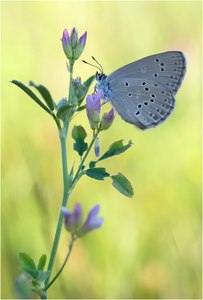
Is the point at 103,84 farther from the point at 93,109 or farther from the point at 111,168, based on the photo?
the point at 111,168

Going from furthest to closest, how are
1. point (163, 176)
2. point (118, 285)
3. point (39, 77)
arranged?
point (39, 77) → point (163, 176) → point (118, 285)

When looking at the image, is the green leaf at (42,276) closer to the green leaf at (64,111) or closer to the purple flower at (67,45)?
the green leaf at (64,111)

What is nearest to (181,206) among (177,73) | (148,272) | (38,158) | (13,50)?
(148,272)

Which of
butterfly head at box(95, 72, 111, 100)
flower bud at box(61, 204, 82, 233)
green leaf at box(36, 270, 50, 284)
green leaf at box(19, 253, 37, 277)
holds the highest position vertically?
butterfly head at box(95, 72, 111, 100)

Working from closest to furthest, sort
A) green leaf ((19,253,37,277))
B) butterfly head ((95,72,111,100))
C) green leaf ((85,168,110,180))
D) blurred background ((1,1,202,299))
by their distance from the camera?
green leaf ((19,253,37,277))
green leaf ((85,168,110,180))
butterfly head ((95,72,111,100))
blurred background ((1,1,202,299))

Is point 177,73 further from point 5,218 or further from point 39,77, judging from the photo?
point 39,77

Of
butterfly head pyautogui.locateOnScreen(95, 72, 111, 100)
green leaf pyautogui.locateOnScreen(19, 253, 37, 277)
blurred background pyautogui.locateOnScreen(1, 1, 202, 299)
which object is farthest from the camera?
blurred background pyautogui.locateOnScreen(1, 1, 202, 299)

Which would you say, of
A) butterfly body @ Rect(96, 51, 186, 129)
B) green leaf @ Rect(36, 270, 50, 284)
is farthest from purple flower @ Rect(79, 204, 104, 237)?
butterfly body @ Rect(96, 51, 186, 129)

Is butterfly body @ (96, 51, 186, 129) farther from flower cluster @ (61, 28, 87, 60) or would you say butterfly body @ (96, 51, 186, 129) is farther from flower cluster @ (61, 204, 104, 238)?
flower cluster @ (61, 204, 104, 238)
